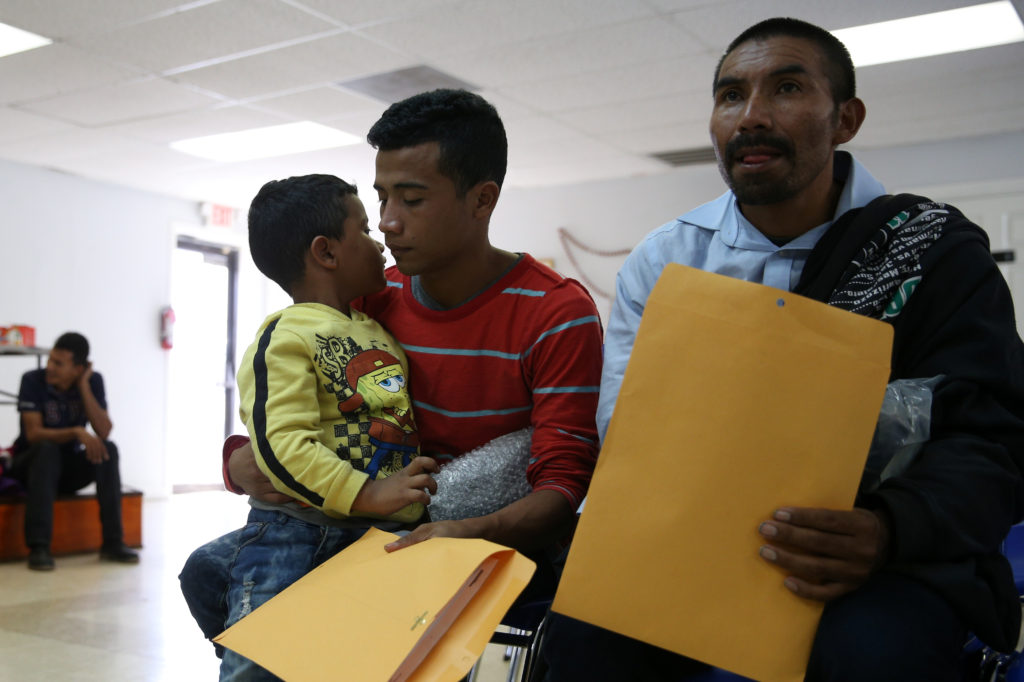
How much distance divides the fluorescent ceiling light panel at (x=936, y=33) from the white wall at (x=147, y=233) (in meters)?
1.91

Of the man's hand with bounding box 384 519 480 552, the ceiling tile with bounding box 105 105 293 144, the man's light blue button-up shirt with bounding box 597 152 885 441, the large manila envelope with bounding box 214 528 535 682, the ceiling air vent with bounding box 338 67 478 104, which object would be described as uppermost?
the ceiling air vent with bounding box 338 67 478 104

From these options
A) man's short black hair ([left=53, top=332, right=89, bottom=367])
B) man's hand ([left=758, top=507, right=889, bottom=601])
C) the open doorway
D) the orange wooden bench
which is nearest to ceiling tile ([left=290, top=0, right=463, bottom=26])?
man's short black hair ([left=53, top=332, right=89, bottom=367])

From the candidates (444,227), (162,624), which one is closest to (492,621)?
(444,227)

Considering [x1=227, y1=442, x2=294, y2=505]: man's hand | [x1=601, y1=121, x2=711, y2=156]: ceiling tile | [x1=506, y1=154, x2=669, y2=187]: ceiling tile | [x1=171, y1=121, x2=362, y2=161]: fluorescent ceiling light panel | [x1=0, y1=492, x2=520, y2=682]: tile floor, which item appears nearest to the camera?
[x1=227, y1=442, x2=294, y2=505]: man's hand

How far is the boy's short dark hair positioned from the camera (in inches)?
57.9

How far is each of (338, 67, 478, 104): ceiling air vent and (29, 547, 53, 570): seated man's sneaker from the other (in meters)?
2.83

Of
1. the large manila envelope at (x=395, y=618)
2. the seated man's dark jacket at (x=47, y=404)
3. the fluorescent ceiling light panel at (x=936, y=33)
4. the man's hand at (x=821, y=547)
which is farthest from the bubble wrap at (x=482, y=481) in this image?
the seated man's dark jacket at (x=47, y=404)

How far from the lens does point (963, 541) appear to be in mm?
968

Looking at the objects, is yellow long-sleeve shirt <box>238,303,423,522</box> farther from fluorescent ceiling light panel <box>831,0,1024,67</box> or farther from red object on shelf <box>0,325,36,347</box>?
red object on shelf <box>0,325,36,347</box>

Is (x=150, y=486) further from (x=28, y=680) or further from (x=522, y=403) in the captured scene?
(x=522, y=403)

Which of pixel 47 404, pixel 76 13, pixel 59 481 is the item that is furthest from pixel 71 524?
pixel 76 13

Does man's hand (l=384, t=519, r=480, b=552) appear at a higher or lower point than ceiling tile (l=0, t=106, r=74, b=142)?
lower

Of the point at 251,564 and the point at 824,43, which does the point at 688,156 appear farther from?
the point at 251,564

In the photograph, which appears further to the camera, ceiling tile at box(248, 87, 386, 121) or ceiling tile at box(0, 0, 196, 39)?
ceiling tile at box(248, 87, 386, 121)
